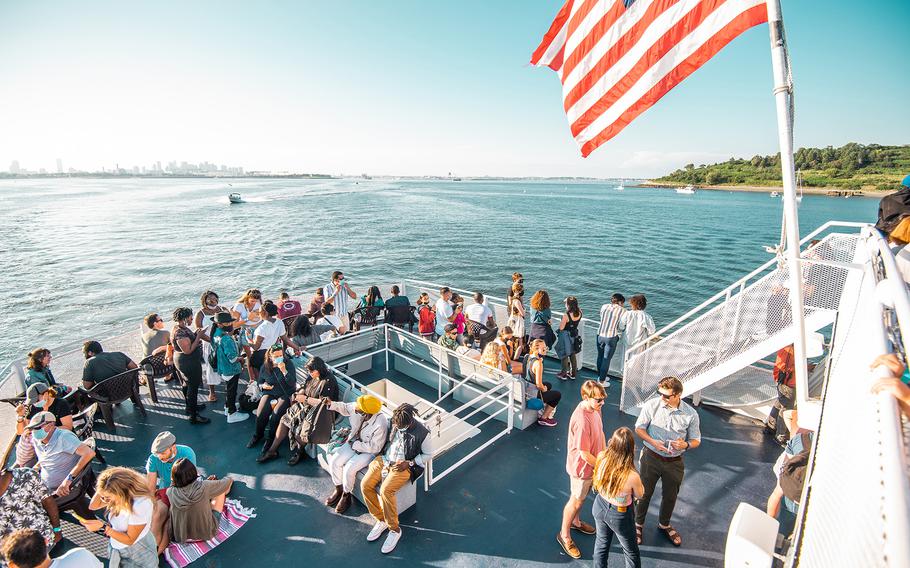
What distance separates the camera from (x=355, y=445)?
16.3 feet

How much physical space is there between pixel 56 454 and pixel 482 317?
673 cm

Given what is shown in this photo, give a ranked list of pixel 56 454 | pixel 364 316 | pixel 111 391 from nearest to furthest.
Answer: pixel 56 454 < pixel 111 391 < pixel 364 316

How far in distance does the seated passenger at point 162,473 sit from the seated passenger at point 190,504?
0.11 metres

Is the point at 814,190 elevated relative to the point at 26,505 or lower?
elevated

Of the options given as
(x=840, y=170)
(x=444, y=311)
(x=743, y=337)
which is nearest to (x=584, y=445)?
(x=743, y=337)

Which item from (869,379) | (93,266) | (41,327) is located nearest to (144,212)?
(93,266)

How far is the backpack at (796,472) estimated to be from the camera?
4.05 meters

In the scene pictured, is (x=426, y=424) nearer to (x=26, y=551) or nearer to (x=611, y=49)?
(x=26, y=551)

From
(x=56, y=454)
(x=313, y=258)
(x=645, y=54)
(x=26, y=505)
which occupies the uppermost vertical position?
(x=645, y=54)

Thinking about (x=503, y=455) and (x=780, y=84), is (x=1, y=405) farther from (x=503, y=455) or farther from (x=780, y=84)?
(x=780, y=84)

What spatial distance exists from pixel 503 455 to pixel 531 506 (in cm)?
102

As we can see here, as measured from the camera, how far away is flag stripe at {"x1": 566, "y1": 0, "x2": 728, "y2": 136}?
4.25m

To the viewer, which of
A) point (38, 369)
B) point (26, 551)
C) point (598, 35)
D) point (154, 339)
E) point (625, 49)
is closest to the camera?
point (26, 551)

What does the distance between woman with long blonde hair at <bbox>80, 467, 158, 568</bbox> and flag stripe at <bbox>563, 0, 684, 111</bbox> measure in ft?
22.0
